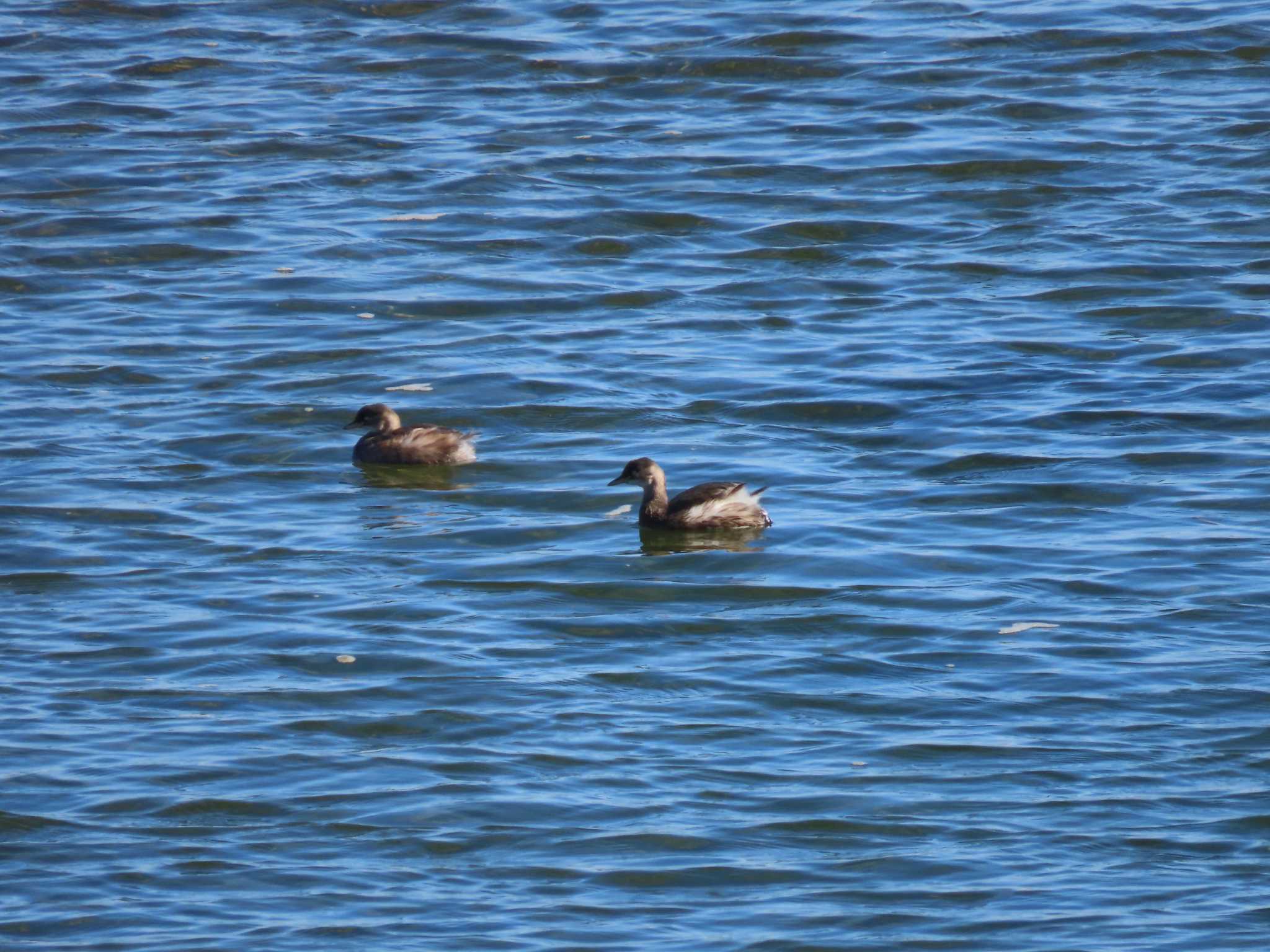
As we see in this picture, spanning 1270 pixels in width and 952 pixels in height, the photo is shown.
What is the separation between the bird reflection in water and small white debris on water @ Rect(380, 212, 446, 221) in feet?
23.5

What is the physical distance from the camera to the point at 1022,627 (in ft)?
36.6

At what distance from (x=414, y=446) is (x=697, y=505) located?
2.18 metres

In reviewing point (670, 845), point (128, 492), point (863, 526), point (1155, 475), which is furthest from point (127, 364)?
point (670, 845)

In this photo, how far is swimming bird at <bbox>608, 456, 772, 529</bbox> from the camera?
12555mm

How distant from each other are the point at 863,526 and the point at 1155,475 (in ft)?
6.59

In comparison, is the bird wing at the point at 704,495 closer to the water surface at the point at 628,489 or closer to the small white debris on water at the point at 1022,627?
the water surface at the point at 628,489

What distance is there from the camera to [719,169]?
20.6m

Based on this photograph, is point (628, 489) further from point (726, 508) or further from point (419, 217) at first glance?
point (419, 217)

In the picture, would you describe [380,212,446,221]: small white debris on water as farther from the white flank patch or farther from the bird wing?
the white flank patch

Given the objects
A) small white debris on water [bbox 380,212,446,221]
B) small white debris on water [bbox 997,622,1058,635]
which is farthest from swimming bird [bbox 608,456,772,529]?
small white debris on water [bbox 380,212,446,221]

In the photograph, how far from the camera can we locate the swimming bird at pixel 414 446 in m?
13.9

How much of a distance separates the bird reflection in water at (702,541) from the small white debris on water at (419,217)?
23.5ft

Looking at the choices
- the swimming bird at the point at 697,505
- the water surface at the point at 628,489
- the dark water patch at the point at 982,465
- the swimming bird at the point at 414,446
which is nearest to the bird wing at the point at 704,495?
the swimming bird at the point at 697,505

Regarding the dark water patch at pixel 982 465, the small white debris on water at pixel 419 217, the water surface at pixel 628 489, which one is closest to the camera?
the water surface at pixel 628 489
